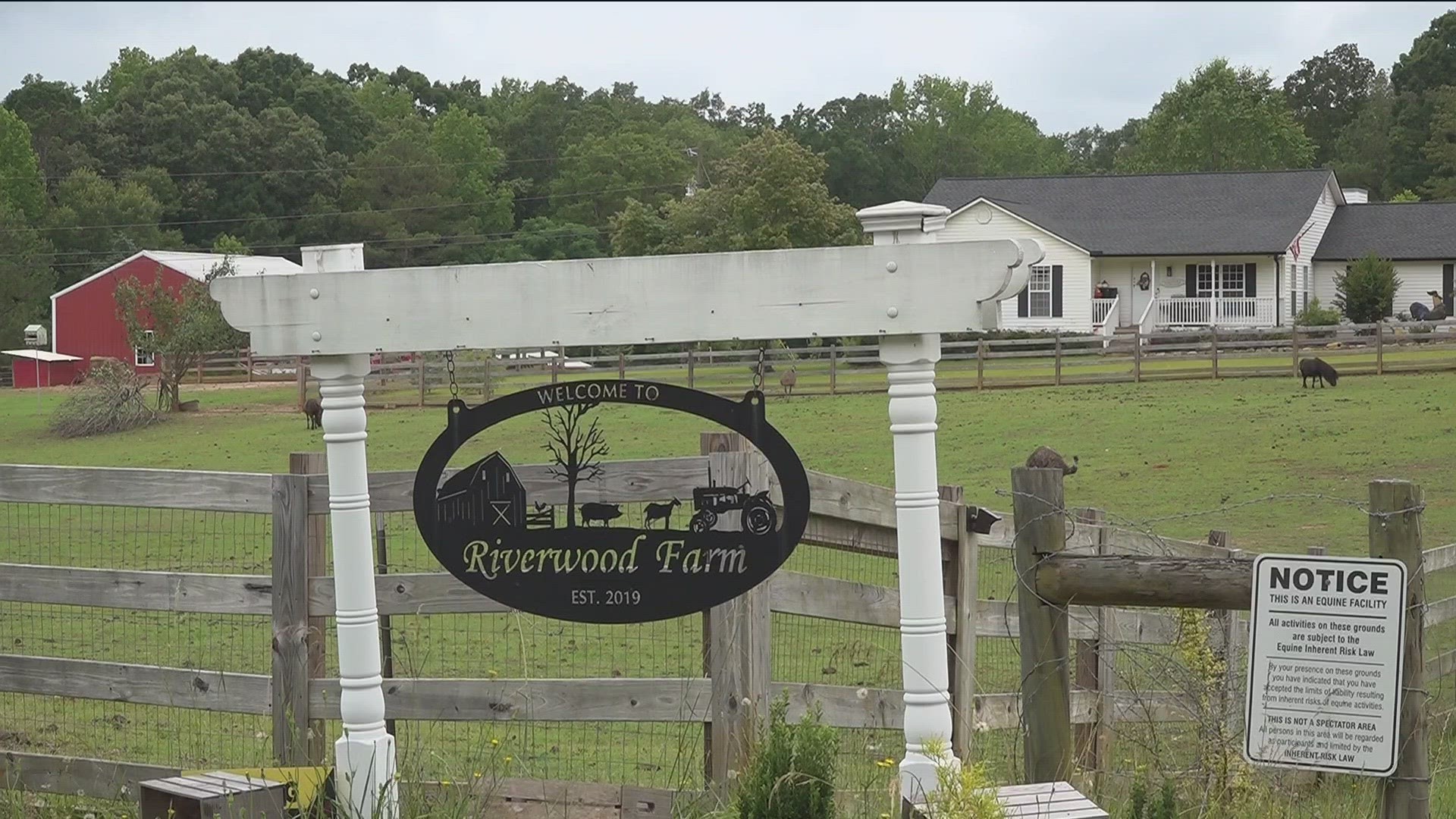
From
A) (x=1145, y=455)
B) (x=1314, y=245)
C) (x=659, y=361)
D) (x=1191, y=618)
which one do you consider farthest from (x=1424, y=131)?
(x=1191, y=618)

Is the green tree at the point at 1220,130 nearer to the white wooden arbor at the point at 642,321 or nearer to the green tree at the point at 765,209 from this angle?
the green tree at the point at 765,209

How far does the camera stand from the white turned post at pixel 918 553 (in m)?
4.75

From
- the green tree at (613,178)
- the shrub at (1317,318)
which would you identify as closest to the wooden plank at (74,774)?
the shrub at (1317,318)

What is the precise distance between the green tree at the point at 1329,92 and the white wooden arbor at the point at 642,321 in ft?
302

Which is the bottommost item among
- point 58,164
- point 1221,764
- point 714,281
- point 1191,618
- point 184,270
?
point 1221,764

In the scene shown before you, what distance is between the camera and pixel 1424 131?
250ft

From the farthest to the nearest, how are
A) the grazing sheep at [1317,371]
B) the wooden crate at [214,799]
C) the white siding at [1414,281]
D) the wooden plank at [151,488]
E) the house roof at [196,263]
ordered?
the white siding at [1414,281] < the house roof at [196,263] < the grazing sheep at [1317,371] < the wooden plank at [151,488] < the wooden crate at [214,799]

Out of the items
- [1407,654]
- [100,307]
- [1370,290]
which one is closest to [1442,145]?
[1370,290]

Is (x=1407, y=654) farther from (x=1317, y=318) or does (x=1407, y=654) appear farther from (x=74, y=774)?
(x=1317, y=318)

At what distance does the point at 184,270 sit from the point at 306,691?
44.0m

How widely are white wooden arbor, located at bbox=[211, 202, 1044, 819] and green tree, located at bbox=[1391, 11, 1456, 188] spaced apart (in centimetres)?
7588

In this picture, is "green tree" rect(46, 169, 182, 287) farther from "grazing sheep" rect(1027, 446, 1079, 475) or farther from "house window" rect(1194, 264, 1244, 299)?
"grazing sheep" rect(1027, 446, 1079, 475)

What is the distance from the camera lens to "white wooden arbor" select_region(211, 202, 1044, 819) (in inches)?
188

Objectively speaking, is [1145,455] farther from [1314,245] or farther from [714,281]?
[1314,245]
